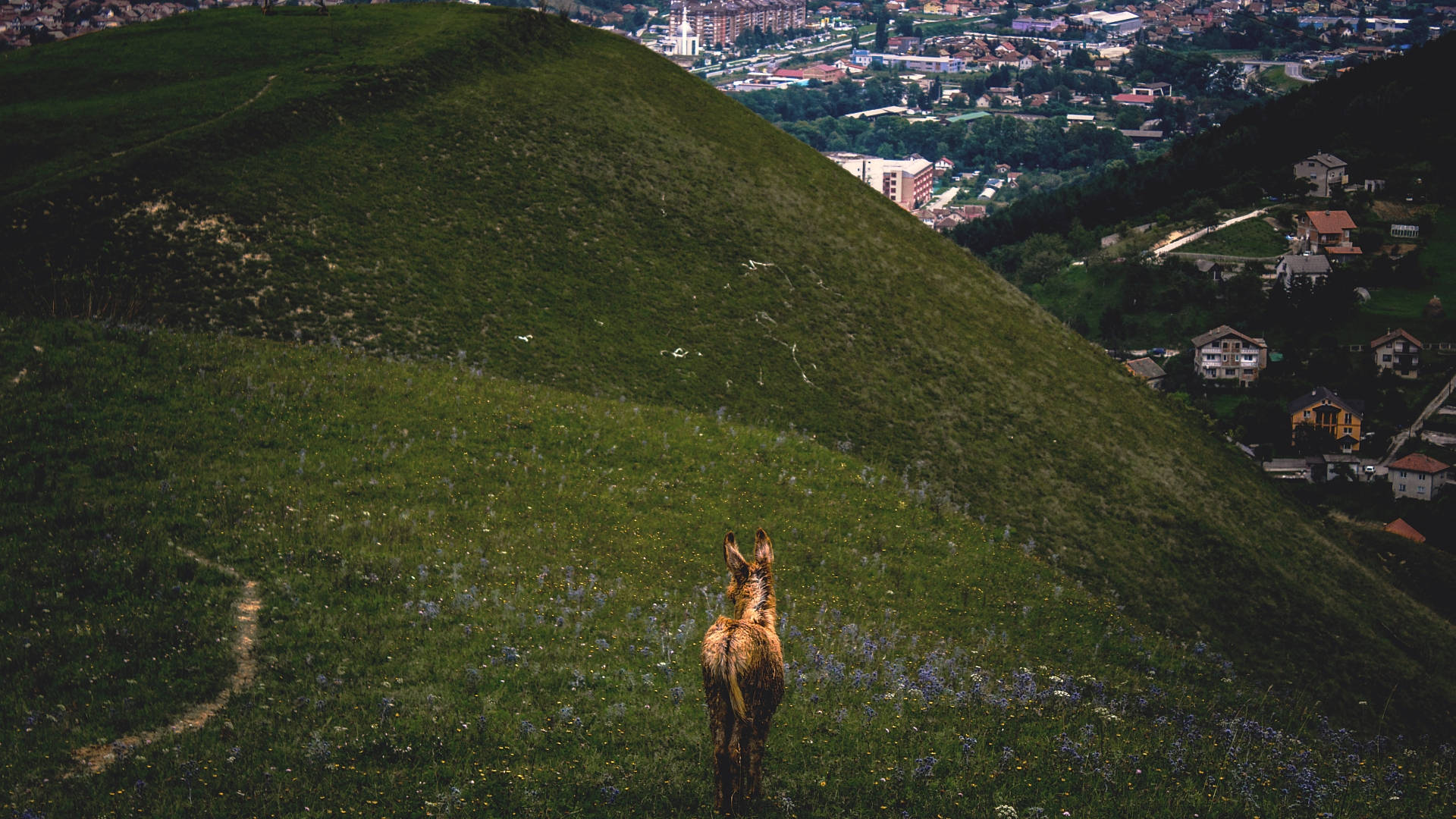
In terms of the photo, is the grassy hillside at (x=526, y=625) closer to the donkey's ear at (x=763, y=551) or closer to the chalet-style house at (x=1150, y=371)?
the donkey's ear at (x=763, y=551)

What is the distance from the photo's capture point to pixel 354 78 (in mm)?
47312

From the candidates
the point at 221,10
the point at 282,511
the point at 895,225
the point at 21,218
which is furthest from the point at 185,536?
the point at 221,10

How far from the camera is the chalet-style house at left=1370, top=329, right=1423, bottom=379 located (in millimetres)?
107250

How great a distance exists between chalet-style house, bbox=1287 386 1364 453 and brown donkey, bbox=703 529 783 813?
323ft

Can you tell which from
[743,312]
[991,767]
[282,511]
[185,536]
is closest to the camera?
[991,767]

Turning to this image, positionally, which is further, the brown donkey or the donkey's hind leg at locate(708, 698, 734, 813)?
the donkey's hind leg at locate(708, 698, 734, 813)

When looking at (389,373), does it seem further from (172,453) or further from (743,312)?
(743,312)

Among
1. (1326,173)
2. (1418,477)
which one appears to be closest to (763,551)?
(1418,477)

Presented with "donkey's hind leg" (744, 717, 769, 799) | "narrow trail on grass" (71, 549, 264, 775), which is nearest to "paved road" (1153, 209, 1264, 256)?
"narrow trail on grass" (71, 549, 264, 775)

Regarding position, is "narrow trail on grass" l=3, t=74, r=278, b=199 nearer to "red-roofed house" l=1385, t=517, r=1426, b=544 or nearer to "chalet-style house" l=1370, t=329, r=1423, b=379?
"red-roofed house" l=1385, t=517, r=1426, b=544

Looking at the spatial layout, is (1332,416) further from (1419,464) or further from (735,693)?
(735,693)

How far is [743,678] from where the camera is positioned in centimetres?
1156

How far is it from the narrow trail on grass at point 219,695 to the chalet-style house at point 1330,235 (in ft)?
464

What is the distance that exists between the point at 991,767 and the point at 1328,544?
115 feet
